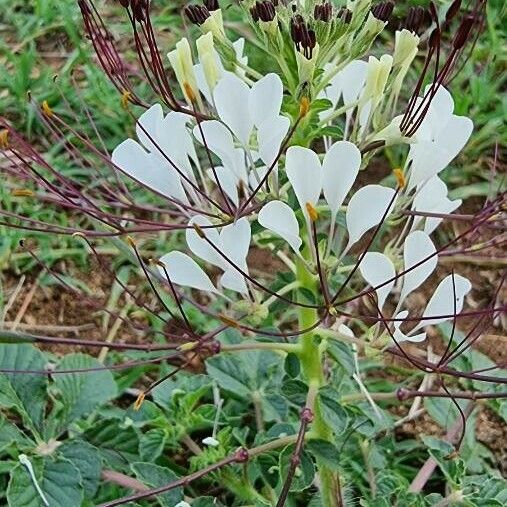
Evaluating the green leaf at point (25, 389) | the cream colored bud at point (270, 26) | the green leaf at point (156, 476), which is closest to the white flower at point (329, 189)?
the cream colored bud at point (270, 26)

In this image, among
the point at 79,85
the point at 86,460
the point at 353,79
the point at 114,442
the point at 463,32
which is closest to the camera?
the point at 463,32

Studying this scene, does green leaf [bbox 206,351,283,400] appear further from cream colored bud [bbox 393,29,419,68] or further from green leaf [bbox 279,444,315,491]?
cream colored bud [bbox 393,29,419,68]

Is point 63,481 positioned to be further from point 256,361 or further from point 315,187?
point 315,187

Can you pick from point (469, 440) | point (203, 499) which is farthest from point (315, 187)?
point (469, 440)

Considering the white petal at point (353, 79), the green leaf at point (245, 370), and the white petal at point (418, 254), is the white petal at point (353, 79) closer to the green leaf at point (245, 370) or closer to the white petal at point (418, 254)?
the white petal at point (418, 254)

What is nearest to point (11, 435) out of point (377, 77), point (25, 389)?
point (25, 389)

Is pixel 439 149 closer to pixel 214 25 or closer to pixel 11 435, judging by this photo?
pixel 214 25
